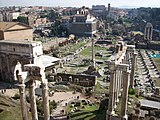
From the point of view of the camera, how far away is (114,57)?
25203mm

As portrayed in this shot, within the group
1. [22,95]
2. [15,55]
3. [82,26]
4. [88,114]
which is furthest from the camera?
[82,26]

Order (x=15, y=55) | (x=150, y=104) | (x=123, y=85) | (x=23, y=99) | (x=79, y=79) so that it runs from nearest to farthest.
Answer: (x=23, y=99)
(x=123, y=85)
(x=150, y=104)
(x=15, y=55)
(x=79, y=79)

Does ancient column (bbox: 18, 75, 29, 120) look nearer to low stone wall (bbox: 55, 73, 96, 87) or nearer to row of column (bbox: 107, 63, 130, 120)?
row of column (bbox: 107, 63, 130, 120)

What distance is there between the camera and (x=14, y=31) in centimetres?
5097

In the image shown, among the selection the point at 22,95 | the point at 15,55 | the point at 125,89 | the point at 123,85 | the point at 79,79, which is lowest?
the point at 79,79

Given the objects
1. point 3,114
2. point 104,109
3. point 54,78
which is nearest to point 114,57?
point 104,109

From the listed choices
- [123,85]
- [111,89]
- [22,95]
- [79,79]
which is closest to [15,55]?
[79,79]

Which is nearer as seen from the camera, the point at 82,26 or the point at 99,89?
the point at 99,89

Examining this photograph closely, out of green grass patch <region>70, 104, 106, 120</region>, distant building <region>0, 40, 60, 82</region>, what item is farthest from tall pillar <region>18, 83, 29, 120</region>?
distant building <region>0, 40, 60, 82</region>

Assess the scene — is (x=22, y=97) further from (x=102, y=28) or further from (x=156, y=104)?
(x=102, y=28)

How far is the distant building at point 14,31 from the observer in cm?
4888

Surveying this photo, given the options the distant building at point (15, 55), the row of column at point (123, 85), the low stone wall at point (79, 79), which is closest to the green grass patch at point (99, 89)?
the low stone wall at point (79, 79)

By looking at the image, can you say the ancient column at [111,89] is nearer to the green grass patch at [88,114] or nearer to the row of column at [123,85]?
the row of column at [123,85]

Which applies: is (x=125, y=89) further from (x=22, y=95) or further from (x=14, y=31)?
(x=14, y=31)
